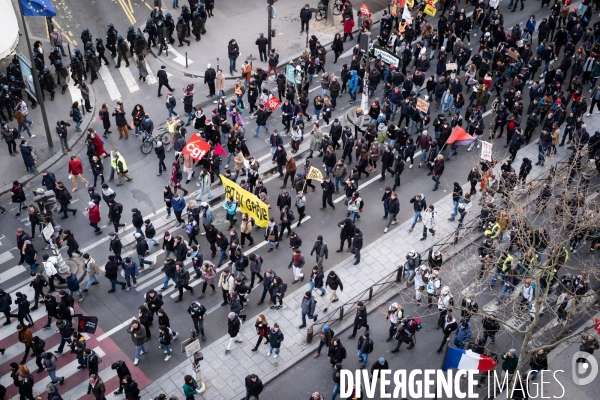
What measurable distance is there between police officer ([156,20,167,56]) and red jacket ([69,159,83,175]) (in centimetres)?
1092

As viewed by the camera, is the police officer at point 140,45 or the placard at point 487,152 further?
the police officer at point 140,45

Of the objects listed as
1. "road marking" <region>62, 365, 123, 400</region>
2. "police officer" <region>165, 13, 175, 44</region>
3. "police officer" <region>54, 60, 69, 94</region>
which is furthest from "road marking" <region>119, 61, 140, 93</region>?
"road marking" <region>62, 365, 123, 400</region>

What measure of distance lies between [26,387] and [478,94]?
71.9 feet

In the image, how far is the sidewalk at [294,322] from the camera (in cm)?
2434

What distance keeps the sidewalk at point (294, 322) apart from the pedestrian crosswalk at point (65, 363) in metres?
1.21

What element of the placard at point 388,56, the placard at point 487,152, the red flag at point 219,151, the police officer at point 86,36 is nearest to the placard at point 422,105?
the placard at point 388,56

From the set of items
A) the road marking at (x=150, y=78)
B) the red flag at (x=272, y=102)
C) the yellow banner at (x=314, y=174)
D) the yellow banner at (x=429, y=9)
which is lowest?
the road marking at (x=150, y=78)

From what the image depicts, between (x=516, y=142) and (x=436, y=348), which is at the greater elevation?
(x=516, y=142)

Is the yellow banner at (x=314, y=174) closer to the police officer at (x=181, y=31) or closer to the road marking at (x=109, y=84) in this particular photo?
the road marking at (x=109, y=84)

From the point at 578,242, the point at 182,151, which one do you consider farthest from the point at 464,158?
the point at 182,151

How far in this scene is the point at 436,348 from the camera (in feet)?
84.7

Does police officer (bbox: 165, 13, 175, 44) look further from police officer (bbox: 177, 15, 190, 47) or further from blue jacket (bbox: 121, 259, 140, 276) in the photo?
blue jacket (bbox: 121, 259, 140, 276)

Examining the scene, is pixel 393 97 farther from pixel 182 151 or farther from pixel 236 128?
pixel 182 151

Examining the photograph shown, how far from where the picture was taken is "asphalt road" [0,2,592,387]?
1043 inches
